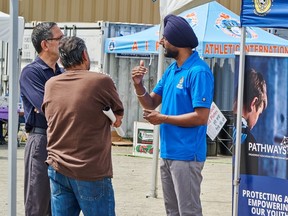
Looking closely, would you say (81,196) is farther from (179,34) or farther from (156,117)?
(179,34)

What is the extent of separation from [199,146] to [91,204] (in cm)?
112

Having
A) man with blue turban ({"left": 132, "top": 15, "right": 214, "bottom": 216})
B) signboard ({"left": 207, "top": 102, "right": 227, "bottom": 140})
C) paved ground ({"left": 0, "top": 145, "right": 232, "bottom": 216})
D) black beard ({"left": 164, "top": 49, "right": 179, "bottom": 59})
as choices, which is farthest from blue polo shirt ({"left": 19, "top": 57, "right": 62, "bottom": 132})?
signboard ({"left": 207, "top": 102, "right": 227, "bottom": 140})

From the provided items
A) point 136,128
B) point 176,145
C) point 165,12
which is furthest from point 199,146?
point 136,128

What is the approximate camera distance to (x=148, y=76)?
18.2 meters

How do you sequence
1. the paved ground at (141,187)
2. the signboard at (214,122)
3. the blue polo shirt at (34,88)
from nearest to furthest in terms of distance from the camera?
the blue polo shirt at (34,88) → the paved ground at (141,187) → the signboard at (214,122)

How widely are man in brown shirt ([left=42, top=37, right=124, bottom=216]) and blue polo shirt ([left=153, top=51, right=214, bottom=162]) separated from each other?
760mm

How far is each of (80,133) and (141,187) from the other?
623 centimetres

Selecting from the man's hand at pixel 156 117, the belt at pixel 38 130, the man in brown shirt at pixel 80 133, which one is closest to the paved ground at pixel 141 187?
the belt at pixel 38 130

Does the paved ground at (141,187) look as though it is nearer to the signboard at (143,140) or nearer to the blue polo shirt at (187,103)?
the signboard at (143,140)

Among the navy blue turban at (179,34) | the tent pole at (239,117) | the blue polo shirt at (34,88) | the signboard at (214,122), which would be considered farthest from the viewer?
the signboard at (214,122)

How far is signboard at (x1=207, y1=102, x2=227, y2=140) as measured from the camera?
45.2 feet

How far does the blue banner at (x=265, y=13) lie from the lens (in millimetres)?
6730

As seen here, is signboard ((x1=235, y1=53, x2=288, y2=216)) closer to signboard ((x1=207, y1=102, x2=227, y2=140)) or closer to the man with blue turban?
the man with blue turban

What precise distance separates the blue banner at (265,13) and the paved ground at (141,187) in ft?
10.2
